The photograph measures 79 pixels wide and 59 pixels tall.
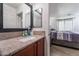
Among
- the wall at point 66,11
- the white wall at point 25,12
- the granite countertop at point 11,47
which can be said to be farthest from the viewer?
the white wall at point 25,12

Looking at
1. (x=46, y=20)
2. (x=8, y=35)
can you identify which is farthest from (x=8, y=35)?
(x=46, y=20)

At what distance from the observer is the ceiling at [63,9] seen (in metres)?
1.29

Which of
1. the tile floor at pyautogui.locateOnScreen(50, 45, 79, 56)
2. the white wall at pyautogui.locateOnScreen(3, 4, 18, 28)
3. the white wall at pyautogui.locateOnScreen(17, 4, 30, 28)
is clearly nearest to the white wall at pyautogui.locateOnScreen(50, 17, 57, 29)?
the tile floor at pyautogui.locateOnScreen(50, 45, 79, 56)

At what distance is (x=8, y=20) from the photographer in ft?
4.38

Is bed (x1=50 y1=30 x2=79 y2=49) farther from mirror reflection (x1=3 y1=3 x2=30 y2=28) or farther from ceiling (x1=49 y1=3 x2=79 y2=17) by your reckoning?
mirror reflection (x1=3 y1=3 x2=30 y2=28)

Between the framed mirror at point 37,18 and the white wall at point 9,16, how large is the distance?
31 cm

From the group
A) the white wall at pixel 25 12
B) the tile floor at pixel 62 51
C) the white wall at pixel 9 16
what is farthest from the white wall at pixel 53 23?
the white wall at pixel 9 16

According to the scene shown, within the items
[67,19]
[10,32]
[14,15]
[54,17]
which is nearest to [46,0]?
[54,17]

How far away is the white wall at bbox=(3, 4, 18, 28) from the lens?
131cm

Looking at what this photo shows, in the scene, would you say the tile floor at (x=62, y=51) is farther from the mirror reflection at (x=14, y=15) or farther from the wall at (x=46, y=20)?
the mirror reflection at (x=14, y=15)

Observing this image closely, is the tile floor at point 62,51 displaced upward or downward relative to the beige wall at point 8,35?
downward

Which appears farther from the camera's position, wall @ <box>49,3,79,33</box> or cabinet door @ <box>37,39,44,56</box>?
cabinet door @ <box>37,39,44,56</box>

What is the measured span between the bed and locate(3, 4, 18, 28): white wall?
571mm

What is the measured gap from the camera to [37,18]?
1.48 metres
